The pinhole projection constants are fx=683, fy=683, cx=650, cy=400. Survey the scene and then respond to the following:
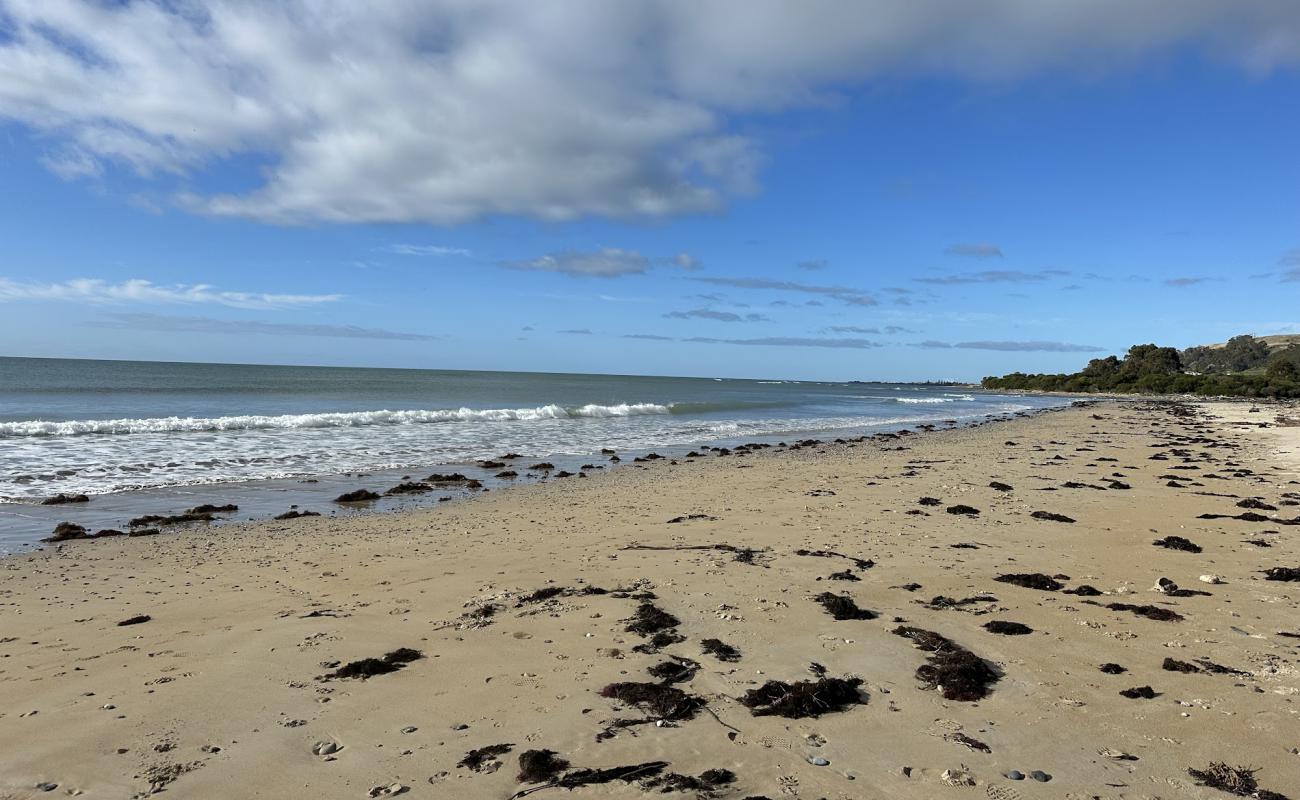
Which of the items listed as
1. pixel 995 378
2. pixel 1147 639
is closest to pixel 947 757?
pixel 1147 639

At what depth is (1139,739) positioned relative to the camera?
3633 millimetres

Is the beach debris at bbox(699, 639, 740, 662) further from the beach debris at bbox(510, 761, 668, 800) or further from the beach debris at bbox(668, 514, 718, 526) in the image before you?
the beach debris at bbox(668, 514, 718, 526)

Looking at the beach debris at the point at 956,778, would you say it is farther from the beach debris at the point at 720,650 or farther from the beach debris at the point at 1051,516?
the beach debris at the point at 1051,516

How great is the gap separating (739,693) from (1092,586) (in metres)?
4.12

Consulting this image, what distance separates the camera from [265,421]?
967 inches

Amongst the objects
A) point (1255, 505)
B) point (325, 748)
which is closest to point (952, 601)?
point (325, 748)

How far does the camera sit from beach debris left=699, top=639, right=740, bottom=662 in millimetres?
4703

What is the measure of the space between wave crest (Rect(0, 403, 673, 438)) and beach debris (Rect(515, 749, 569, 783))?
22.8 metres

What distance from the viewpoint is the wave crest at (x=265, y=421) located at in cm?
2056

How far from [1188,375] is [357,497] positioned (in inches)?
3773

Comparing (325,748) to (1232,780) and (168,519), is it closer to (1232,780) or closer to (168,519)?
(1232,780)

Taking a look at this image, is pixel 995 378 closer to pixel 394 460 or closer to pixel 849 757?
pixel 394 460

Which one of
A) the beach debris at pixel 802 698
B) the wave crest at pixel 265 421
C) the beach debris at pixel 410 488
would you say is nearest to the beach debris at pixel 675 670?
the beach debris at pixel 802 698

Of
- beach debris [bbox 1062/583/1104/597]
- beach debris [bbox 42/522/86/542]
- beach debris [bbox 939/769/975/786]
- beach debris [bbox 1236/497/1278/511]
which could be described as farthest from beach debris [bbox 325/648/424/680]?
beach debris [bbox 1236/497/1278/511]
